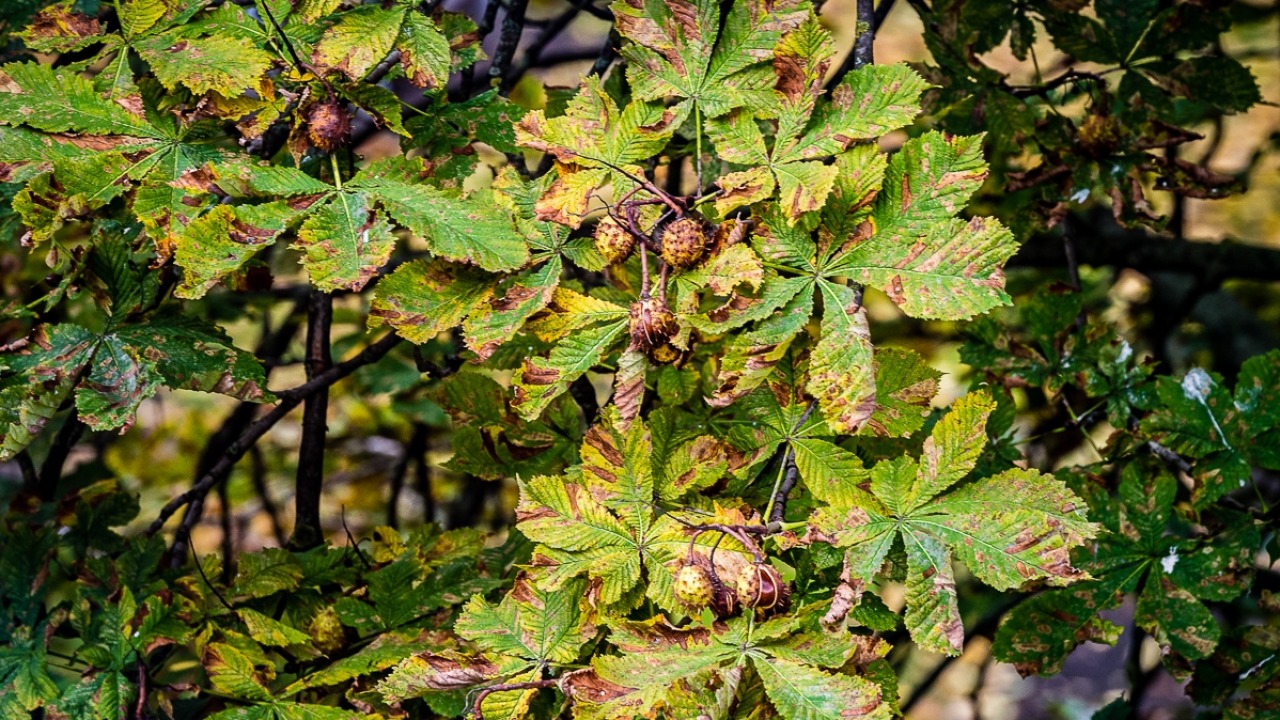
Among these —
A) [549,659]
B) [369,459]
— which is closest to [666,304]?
[549,659]

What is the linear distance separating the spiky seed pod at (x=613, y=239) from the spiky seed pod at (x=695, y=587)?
0.97 ft

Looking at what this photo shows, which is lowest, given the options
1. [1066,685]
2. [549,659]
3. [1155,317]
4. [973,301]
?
[1066,685]

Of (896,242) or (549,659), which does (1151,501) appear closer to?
(896,242)

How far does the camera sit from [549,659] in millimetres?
1064

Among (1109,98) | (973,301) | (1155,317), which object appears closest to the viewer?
(973,301)

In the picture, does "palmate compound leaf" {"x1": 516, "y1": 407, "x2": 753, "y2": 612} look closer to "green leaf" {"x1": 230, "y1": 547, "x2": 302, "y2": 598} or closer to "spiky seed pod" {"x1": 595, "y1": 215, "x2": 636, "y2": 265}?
"spiky seed pod" {"x1": 595, "y1": 215, "x2": 636, "y2": 265}

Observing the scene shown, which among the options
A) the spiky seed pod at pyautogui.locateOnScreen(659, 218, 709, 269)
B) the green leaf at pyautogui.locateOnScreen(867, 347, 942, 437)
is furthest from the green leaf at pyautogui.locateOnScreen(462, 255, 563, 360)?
the green leaf at pyautogui.locateOnScreen(867, 347, 942, 437)

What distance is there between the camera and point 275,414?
60.6 inches

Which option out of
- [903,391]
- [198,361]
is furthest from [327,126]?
[903,391]

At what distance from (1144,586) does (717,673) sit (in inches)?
30.1

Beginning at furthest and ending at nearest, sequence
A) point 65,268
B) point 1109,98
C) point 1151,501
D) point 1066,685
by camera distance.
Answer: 1. point 1066,685
2. point 1109,98
3. point 1151,501
4. point 65,268

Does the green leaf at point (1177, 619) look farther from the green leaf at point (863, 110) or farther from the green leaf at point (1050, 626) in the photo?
the green leaf at point (863, 110)

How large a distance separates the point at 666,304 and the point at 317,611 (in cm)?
71

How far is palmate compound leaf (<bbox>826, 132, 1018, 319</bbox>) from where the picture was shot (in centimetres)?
98
